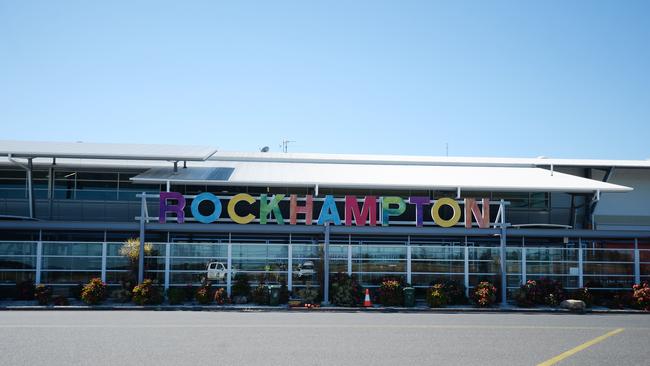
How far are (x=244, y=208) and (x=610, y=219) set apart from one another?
818 inches

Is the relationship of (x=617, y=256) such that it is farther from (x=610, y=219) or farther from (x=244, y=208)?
(x=244, y=208)

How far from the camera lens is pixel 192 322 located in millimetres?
21562

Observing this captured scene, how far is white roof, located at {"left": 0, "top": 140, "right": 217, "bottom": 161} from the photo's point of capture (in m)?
31.2

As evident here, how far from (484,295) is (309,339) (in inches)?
537

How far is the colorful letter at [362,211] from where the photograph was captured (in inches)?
1204

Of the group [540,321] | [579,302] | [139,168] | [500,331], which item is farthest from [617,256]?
[139,168]

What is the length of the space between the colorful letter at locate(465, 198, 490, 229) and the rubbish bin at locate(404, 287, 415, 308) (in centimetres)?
414

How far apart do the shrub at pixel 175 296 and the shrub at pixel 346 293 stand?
266 inches

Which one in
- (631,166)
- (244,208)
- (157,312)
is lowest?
(157,312)

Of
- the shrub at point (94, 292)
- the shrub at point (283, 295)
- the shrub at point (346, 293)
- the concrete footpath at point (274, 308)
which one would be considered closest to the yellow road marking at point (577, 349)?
the concrete footpath at point (274, 308)

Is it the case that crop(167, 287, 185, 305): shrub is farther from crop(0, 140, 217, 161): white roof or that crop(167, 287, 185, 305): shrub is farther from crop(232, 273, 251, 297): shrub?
crop(0, 140, 217, 161): white roof

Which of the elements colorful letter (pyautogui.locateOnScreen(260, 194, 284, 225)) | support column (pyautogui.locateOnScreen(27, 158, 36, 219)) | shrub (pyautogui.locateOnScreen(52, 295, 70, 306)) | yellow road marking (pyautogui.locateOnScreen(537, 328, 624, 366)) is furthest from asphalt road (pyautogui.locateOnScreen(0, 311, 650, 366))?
support column (pyautogui.locateOnScreen(27, 158, 36, 219))

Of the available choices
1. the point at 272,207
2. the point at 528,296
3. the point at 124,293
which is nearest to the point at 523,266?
the point at 528,296

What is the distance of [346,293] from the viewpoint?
29.2 m
